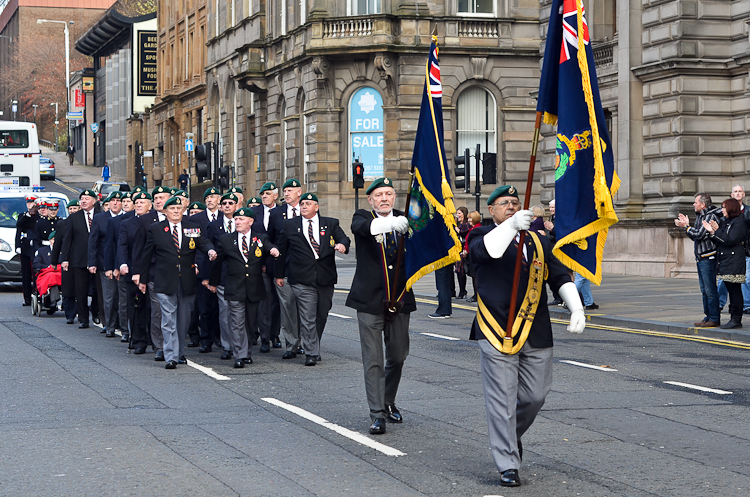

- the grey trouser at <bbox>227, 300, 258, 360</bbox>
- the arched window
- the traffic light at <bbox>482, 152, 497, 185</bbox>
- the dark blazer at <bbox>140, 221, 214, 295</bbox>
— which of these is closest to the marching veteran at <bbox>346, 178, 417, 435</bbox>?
the grey trouser at <bbox>227, 300, 258, 360</bbox>

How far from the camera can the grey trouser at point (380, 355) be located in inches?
342

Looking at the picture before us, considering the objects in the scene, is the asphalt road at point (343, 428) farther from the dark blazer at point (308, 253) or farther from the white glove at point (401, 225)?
the white glove at point (401, 225)

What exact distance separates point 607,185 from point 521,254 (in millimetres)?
708

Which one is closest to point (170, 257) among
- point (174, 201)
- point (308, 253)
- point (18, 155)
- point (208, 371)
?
point (174, 201)

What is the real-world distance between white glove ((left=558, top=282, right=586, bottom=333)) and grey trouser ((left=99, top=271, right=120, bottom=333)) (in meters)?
10.3

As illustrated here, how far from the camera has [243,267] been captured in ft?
42.7

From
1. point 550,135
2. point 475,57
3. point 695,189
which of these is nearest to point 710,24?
point 695,189

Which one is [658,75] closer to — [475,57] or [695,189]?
[695,189]

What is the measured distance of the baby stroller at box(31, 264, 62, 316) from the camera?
18.7m

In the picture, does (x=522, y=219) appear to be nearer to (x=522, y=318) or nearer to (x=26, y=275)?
(x=522, y=318)

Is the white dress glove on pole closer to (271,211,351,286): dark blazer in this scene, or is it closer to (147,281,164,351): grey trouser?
(271,211,351,286): dark blazer

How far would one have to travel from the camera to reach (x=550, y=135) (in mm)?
31703

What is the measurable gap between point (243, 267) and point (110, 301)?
407cm

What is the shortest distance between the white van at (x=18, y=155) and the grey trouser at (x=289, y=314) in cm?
2991
